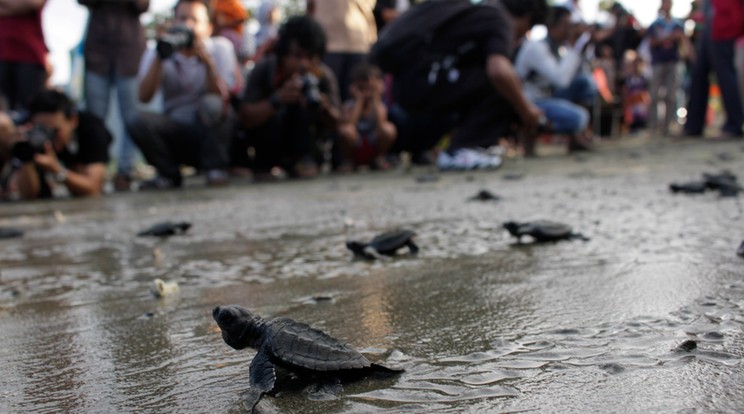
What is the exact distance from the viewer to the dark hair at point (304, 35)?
5.41 meters

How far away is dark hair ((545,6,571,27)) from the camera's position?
21.9 feet

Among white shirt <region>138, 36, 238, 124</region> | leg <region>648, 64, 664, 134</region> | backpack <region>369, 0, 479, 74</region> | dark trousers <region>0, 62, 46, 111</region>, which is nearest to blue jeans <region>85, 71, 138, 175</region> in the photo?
white shirt <region>138, 36, 238, 124</region>

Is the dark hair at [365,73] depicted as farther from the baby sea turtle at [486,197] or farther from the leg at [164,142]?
the baby sea turtle at [486,197]

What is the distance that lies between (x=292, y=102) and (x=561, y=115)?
2.46 meters

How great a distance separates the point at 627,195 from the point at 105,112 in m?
4.16

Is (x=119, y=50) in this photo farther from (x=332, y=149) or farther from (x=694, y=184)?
(x=694, y=184)

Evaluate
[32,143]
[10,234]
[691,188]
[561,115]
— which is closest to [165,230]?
[10,234]

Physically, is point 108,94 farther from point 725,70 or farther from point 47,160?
point 725,70

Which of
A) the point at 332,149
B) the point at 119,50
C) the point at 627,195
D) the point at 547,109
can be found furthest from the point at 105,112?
the point at 627,195

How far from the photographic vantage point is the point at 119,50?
5.68 m

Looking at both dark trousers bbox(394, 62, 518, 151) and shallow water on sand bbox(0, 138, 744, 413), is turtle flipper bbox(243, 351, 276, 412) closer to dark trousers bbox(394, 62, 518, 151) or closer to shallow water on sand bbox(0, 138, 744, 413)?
shallow water on sand bbox(0, 138, 744, 413)

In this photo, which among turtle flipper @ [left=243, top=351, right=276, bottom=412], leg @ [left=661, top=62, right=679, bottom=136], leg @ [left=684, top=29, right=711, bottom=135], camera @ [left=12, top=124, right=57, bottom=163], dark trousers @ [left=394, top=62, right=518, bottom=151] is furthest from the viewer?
leg @ [left=661, top=62, right=679, bottom=136]

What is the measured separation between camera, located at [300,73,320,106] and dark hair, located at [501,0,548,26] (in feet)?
5.24

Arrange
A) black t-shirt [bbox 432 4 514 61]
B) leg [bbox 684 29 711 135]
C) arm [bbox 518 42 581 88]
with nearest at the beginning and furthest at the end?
black t-shirt [bbox 432 4 514 61]
arm [bbox 518 42 581 88]
leg [bbox 684 29 711 135]
